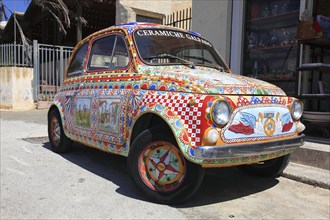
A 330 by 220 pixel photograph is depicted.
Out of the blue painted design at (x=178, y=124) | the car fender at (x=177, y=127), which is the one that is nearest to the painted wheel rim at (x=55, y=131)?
the car fender at (x=177, y=127)

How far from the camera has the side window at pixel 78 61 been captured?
502 cm

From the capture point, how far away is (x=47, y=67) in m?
13.7

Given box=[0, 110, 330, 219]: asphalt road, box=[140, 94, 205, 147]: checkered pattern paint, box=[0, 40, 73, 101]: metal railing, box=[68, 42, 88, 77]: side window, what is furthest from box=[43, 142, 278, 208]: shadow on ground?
box=[0, 40, 73, 101]: metal railing

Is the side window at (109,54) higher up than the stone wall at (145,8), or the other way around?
the stone wall at (145,8)

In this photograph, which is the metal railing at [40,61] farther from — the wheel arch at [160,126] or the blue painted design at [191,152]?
the blue painted design at [191,152]

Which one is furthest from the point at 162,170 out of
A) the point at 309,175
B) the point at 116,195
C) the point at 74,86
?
the point at 74,86

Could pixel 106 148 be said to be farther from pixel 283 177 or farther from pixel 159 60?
pixel 283 177

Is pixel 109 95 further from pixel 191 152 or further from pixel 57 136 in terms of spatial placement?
pixel 57 136

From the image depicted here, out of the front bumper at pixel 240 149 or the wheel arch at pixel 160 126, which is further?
the wheel arch at pixel 160 126

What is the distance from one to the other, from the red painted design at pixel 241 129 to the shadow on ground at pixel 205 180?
2.89ft

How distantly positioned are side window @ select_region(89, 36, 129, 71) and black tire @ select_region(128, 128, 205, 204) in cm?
114

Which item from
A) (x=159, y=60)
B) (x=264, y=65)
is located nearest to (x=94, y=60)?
(x=159, y=60)

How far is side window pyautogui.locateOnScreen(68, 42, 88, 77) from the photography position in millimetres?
5020

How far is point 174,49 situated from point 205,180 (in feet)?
5.68
